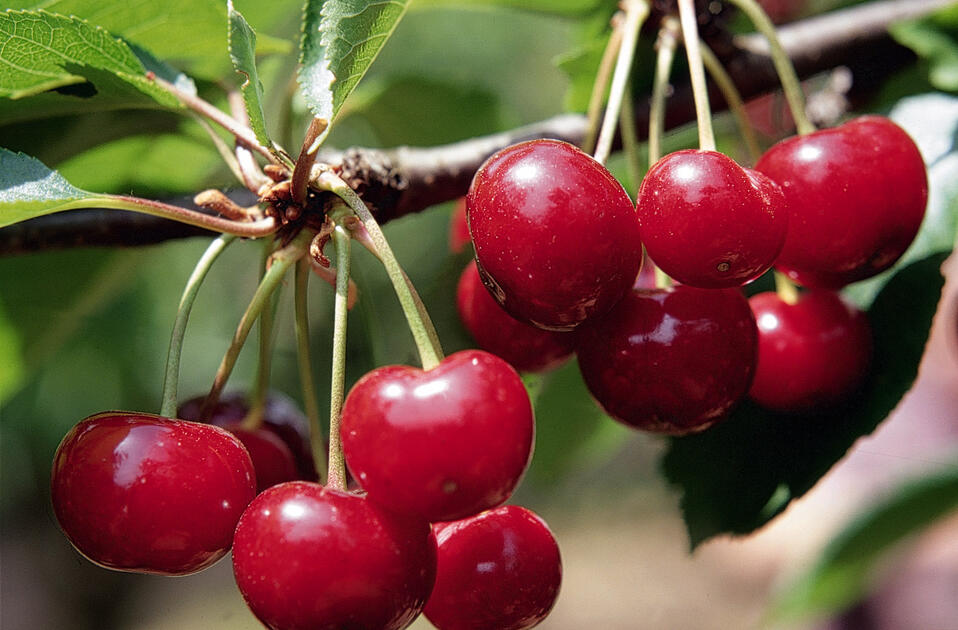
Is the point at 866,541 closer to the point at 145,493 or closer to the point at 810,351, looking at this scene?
the point at 810,351

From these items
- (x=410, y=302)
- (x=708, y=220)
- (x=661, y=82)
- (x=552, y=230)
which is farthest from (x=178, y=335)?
(x=661, y=82)

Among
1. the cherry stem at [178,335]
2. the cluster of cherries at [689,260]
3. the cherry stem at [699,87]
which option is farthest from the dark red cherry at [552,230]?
the cherry stem at [178,335]

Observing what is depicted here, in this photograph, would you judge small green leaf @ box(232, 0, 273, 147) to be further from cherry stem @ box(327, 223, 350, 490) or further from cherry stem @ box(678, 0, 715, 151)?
cherry stem @ box(678, 0, 715, 151)

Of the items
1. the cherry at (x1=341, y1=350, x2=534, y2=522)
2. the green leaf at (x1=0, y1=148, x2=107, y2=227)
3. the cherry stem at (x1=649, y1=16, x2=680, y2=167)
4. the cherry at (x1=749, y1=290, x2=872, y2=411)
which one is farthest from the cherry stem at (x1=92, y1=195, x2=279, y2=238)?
the cherry at (x1=749, y1=290, x2=872, y2=411)

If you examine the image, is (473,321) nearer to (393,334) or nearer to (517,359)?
(517,359)

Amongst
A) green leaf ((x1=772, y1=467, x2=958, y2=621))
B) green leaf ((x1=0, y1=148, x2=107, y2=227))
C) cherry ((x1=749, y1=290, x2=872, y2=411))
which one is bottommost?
green leaf ((x1=772, y1=467, x2=958, y2=621))

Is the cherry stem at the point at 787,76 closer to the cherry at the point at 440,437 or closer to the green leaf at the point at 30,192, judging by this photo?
the cherry at the point at 440,437
